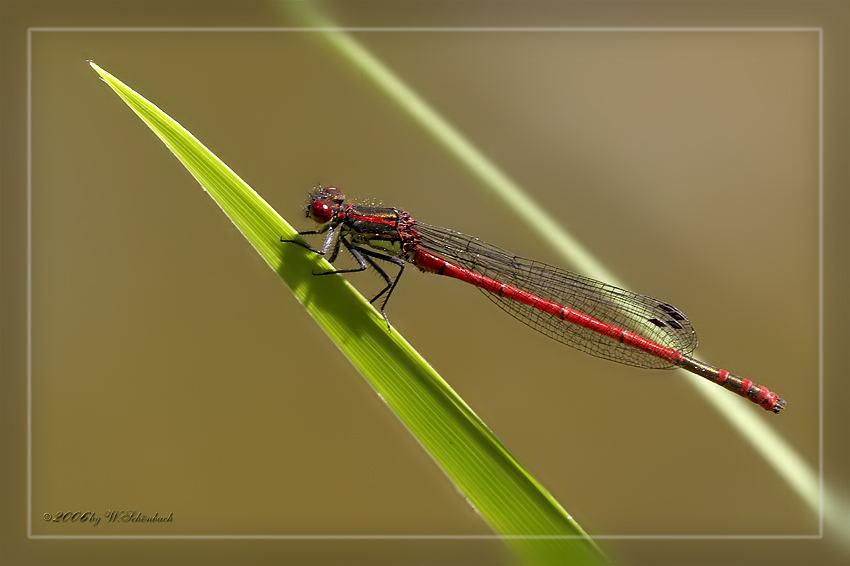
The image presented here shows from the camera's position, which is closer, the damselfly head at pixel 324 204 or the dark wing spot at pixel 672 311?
the damselfly head at pixel 324 204

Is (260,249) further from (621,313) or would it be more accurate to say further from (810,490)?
(810,490)

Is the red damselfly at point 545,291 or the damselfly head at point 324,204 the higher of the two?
the damselfly head at point 324,204

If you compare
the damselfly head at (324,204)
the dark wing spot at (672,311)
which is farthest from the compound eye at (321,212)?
the dark wing spot at (672,311)

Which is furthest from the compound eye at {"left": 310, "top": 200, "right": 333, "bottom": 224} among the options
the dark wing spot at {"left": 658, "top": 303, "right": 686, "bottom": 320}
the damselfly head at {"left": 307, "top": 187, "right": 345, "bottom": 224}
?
the dark wing spot at {"left": 658, "top": 303, "right": 686, "bottom": 320}

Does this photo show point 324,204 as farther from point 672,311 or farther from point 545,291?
point 672,311

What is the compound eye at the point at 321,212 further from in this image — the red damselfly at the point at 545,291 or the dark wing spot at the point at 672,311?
the dark wing spot at the point at 672,311

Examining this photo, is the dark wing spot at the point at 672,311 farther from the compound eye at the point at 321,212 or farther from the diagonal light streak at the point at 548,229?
the compound eye at the point at 321,212

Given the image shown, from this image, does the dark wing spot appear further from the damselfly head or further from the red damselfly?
the damselfly head

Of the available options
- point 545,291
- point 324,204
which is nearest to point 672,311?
point 545,291
